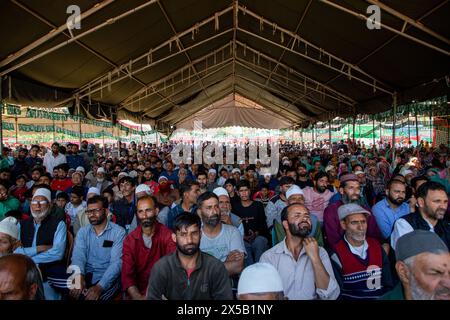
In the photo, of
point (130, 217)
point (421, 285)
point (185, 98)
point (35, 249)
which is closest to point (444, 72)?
point (130, 217)

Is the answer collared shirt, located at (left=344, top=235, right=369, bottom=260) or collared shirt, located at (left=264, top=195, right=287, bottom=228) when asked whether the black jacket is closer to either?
collared shirt, located at (left=344, top=235, right=369, bottom=260)

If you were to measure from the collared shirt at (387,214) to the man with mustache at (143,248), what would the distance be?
2.19 metres

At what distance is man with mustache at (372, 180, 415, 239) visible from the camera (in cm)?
412

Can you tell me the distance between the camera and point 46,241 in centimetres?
380

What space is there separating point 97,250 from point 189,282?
1451mm

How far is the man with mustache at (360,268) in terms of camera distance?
2.97 metres

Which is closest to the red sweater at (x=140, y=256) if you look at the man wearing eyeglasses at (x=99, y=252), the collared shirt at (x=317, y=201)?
A: the man wearing eyeglasses at (x=99, y=252)

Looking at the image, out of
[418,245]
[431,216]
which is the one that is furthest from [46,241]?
[431,216]

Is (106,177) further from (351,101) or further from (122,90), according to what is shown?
(351,101)

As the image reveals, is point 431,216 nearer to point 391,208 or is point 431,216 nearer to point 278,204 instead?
point 391,208

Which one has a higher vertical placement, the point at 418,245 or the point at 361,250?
the point at 418,245

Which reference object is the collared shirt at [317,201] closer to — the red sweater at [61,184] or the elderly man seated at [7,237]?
the elderly man seated at [7,237]

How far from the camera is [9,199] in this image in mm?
5531
